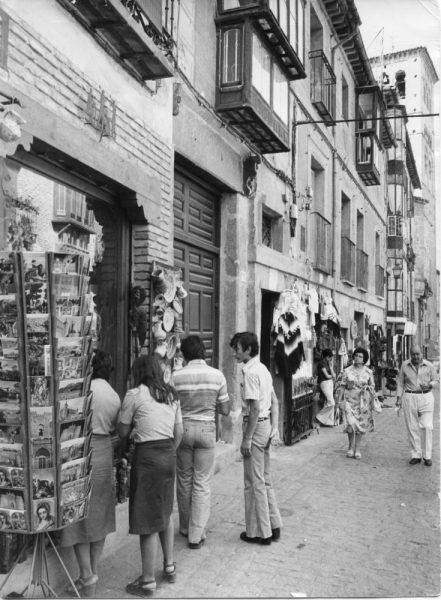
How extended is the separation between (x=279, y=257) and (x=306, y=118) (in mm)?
3234

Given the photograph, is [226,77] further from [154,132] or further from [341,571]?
[341,571]

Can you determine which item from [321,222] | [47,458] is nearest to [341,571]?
[47,458]

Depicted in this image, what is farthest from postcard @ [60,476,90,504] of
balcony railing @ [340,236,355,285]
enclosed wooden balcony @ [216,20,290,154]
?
balcony railing @ [340,236,355,285]

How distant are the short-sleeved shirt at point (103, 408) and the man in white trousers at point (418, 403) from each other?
552 cm

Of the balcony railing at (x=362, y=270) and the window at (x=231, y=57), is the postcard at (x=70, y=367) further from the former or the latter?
the balcony railing at (x=362, y=270)

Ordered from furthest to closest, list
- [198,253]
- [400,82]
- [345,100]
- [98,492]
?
[400,82] < [345,100] < [198,253] < [98,492]

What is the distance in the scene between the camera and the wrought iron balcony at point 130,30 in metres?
4.19

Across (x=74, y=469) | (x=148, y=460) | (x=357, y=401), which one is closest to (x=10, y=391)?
(x=74, y=469)

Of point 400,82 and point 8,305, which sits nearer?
point 8,305

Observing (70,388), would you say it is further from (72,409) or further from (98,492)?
(98,492)

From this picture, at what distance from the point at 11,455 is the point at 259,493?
2311 mm

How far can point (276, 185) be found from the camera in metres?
9.40

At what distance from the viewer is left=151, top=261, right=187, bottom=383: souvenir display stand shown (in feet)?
17.6

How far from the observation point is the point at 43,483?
10.1 feet
